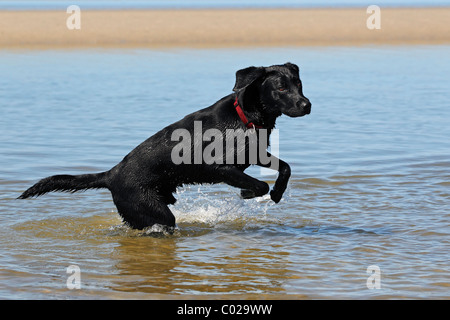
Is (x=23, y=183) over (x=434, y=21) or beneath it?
beneath

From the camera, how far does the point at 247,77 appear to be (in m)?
6.52

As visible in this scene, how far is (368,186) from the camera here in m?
8.48

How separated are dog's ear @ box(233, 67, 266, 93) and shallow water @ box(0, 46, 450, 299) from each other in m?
1.32

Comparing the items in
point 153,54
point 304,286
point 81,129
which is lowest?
point 304,286

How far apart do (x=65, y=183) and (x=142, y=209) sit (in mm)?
682

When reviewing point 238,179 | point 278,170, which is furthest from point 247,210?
point 238,179

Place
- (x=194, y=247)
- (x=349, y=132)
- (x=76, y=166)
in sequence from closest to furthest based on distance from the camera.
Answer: (x=194, y=247) → (x=76, y=166) → (x=349, y=132)

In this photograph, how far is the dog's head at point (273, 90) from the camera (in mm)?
6469

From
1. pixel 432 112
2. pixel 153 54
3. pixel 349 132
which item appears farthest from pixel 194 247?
pixel 153 54

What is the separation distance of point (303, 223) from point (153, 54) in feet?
59.3

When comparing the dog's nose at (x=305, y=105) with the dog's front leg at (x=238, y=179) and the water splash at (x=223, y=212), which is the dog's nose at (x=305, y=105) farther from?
the water splash at (x=223, y=212)

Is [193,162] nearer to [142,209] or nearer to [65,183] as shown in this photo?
[142,209]

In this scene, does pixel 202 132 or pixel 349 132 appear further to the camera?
pixel 349 132

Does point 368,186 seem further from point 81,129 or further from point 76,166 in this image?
point 81,129
